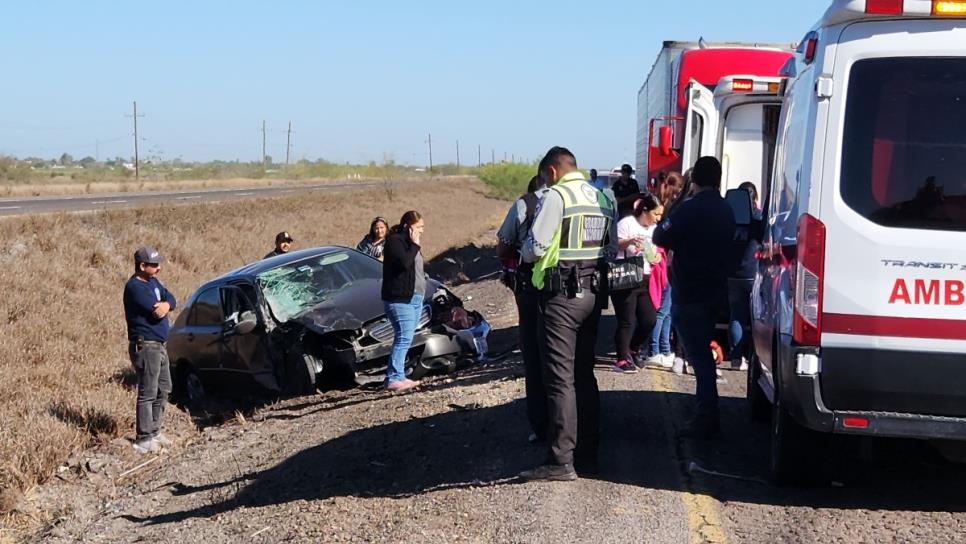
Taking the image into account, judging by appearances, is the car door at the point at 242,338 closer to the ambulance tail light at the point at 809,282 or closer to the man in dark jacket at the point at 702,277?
the man in dark jacket at the point at 702,277

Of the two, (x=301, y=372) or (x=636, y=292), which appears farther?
(x=301, y=372)

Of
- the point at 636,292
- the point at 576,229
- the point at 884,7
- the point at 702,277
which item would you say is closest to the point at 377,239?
the point at 636,292

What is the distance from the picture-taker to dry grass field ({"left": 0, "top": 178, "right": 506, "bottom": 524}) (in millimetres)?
10336

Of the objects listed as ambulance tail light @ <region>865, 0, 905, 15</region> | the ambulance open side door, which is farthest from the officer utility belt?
the ambulance open side door

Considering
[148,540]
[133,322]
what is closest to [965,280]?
[148,540]

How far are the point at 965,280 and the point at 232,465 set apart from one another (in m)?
5.61

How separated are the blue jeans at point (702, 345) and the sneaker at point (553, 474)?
1301mm

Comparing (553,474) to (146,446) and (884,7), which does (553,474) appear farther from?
(146,446)

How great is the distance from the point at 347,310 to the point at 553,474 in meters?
5.20

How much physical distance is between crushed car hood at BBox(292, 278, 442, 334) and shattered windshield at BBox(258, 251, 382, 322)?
0.13 metres

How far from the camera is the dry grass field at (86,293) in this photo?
10336 millimetres

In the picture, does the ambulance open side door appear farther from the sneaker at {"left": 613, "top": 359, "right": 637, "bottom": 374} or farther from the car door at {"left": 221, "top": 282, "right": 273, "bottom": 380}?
the car door at {"left": 221, "top": 282, "right": 273, "bottom": 380}

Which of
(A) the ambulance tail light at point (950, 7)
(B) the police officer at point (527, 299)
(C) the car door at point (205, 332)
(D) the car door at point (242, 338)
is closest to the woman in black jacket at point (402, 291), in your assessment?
(D) the car door at point (242, 338)

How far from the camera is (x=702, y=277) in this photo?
A: 705 cm
